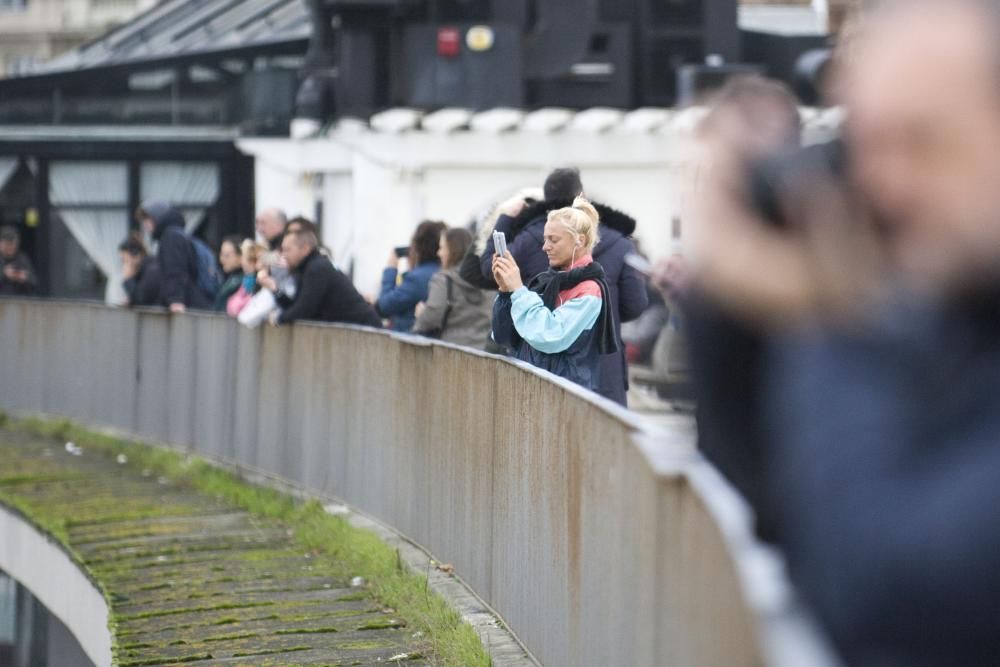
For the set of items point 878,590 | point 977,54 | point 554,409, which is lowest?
point 554,409

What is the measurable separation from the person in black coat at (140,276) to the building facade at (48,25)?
140 ft

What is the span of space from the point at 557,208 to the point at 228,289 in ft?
22.3

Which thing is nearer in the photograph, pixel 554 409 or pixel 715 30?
pixel 554 409

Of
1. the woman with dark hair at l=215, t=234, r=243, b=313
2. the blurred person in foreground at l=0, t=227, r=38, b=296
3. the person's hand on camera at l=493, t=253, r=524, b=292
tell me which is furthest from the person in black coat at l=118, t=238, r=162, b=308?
the person's hand on camera at l=493, t=253, r=524, b=292

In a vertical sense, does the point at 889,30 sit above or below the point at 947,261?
above

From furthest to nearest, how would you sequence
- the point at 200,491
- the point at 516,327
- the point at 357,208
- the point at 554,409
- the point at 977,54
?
the point at 357,208
the point at 200,491
the point at 516,327
the point at 554,409
the point at 977,54

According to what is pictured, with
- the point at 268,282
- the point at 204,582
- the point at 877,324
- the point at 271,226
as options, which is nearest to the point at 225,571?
the point at 204,582

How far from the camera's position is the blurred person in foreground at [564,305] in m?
8.30

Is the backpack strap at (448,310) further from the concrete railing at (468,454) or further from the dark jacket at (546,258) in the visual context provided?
the dark jacket at (546,258)

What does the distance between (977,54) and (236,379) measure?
12.0 m

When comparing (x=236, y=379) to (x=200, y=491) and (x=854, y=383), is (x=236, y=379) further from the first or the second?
(x=854, y=383)

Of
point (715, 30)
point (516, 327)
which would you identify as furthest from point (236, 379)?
point (715, 30)

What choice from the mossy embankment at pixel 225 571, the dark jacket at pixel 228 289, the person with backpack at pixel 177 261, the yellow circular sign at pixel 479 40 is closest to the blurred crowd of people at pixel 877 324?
the mossy embankment at pixel 225 571

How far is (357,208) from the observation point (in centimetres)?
2459
